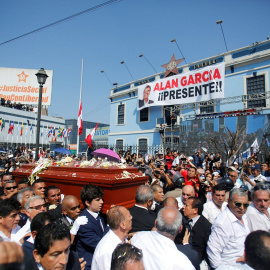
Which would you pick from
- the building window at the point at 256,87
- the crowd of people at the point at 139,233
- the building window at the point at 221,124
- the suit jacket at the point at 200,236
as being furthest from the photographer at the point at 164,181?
the building window at the point at 256,87

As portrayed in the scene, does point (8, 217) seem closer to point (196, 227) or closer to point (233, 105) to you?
point (196, 227)

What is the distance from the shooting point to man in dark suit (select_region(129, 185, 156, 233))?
256cm

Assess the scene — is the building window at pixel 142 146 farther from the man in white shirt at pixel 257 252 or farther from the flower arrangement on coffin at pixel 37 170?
the man in white shirt at pixel 257 252

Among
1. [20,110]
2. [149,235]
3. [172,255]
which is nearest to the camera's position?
[172,255]

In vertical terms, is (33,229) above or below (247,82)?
below

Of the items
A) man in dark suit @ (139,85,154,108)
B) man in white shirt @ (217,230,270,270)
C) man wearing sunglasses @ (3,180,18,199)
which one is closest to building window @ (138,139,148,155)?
man in dark suit @ (139,85,154,108)

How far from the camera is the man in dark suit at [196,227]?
2.55 m

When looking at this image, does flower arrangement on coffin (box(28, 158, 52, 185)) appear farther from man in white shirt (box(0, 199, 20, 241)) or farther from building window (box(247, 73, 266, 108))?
building window (box(247, 73, 266, 108))

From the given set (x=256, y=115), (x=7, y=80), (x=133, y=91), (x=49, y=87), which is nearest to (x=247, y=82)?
(x=256, y=115)

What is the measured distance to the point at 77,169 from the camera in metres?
3.28

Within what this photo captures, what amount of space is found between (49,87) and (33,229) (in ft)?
70.4

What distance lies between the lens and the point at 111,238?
1948mm

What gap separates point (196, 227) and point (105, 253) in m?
1.29

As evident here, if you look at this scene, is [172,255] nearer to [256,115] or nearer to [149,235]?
[149,235]
